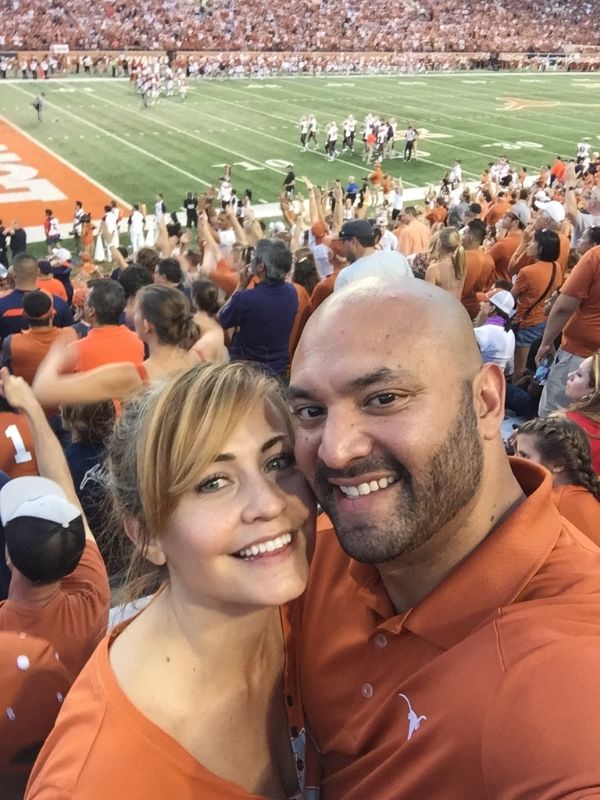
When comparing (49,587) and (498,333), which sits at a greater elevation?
(49,587)

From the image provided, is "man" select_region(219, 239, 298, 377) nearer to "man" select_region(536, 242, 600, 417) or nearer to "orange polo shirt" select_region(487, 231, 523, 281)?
"man" select_region(536, 242, 600, 417)

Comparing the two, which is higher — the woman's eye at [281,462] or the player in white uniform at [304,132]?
the woman's eye at [281,462]

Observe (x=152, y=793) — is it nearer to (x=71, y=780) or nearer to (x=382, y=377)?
(x=71, y=780)

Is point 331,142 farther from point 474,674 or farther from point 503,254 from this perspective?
point 474,674

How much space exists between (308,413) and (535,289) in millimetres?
4805

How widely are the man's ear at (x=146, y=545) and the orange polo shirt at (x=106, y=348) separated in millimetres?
2219

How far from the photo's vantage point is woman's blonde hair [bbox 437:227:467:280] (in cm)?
568

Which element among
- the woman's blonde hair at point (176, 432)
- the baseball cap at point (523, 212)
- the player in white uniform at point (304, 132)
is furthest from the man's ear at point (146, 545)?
the player in white uniform at point (304, 132)

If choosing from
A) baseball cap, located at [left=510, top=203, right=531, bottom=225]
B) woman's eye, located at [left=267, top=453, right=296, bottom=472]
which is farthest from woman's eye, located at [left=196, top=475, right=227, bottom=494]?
baseball cap, located at [left=510, top=203, right=531, bottom=225]

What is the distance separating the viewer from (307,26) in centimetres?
4375

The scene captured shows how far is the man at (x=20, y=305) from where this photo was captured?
5.58m

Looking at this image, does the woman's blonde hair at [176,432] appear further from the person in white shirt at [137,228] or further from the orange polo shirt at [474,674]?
the person in white shirt at [137,228]

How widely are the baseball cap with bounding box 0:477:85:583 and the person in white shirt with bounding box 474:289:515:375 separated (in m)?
3.45

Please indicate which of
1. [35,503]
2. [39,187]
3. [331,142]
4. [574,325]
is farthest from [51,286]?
[331,142]
